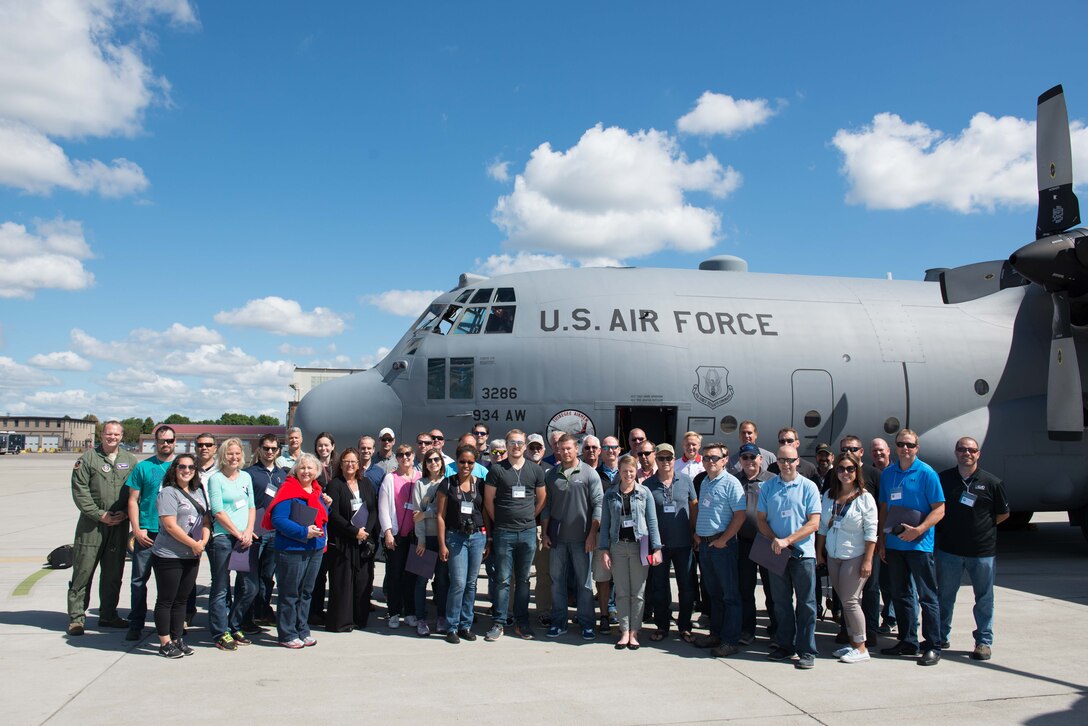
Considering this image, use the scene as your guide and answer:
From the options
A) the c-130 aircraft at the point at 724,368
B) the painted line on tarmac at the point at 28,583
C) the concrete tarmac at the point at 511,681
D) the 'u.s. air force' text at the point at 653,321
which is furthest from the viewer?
the 'u.s. air force' text at the point at 653,321

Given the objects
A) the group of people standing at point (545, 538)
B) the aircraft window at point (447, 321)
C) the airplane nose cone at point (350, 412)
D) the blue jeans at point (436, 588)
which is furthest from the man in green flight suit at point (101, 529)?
the aircraft window at point (447, 321)

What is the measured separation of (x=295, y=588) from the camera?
7.29m

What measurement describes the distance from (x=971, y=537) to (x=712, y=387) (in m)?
5.52

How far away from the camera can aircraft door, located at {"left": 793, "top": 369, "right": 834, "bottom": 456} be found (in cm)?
1274

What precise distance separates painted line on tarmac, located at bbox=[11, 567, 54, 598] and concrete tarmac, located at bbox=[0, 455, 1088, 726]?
41.8 inches

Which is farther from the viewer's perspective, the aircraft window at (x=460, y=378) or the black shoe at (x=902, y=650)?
the aircraft window at (x=460, y=378)

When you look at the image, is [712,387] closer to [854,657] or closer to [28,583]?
[854,657]

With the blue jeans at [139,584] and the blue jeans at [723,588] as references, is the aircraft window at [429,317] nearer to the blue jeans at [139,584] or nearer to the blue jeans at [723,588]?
the blue jeans at [139,584]

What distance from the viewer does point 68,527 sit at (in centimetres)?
1655

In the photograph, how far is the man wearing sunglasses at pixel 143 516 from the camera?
294 inches

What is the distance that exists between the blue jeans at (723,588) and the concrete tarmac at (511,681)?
303 millimetres

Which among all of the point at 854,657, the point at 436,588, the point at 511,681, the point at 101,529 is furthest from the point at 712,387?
the point at 101,529

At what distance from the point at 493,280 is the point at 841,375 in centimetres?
635

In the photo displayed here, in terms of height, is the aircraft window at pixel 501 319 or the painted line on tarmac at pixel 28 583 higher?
the aircraft window at pixel 501 319
